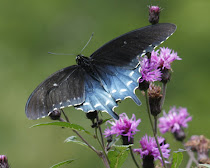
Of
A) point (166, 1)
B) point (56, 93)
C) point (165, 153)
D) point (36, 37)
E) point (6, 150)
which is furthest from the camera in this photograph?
point (36, 37)

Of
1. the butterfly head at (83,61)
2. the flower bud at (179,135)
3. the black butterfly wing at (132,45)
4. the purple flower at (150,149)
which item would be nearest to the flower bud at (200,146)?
the flower bud at (179,135)

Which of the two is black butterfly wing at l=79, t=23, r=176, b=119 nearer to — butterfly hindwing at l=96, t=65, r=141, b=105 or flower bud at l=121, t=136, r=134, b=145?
butterfly hindwing at l=96, t=65, r=141, b=105

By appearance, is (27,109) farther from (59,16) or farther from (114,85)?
(59,16)

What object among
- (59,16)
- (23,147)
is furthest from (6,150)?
(59,16)

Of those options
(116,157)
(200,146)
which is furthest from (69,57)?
(116,157)

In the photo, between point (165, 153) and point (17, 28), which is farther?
point (17, 28)

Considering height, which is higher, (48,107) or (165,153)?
(48,107)

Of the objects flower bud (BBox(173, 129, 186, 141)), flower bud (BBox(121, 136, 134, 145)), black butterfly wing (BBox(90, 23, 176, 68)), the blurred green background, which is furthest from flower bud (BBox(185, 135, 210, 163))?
the blurred green background

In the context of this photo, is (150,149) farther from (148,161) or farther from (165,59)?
(165,59)

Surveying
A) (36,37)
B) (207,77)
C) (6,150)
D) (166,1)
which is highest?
(166,1)
